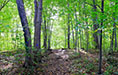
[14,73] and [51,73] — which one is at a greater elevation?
[14,73]

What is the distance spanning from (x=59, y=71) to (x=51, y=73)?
2.33ft

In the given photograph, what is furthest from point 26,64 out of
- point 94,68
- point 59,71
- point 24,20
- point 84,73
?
point 94,68

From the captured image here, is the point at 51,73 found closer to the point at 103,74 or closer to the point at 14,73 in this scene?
the point at 14,73

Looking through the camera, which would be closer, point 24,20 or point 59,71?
point 24,20

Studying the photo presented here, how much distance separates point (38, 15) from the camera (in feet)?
27.5

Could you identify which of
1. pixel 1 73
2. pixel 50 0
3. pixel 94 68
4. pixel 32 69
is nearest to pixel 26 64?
pixel 32 69

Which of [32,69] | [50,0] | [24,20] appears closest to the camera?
[24,20]

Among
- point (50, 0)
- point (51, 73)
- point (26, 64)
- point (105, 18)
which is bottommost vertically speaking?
point (51, 73)

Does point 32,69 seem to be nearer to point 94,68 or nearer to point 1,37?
point 1,37

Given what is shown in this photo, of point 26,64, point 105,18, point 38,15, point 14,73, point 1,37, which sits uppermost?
point 38,15

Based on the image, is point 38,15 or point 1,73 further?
point 38,15

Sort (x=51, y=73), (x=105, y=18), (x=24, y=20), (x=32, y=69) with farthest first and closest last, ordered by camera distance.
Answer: (x=51, y=73) → (x=32, y=69) → (x=24, y=20) → (x=105, y=18)

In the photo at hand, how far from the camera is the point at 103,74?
6.11 metres

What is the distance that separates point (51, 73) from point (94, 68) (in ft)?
10.7
